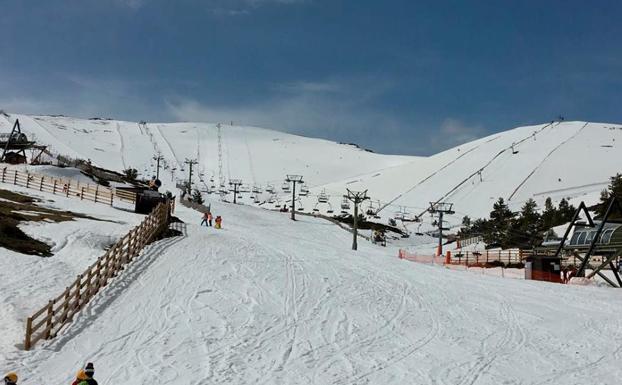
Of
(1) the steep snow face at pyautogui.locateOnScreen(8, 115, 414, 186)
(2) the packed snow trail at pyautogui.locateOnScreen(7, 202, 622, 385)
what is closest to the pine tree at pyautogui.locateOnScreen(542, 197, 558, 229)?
(2) the packed snow trail at pyautogui.locateOnScreen(7, 202, 622, 385)

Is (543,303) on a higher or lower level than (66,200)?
lower

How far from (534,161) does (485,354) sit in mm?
119738

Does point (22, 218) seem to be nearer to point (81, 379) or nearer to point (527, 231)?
point (81, 379)

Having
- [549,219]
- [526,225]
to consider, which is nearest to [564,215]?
Result: [549,219]

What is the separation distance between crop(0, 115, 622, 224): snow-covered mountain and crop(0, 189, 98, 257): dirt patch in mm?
61209

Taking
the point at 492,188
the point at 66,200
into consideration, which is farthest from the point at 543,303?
the point at 492,188

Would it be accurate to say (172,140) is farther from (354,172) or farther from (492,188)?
(492,188)

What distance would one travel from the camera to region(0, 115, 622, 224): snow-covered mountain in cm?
10669

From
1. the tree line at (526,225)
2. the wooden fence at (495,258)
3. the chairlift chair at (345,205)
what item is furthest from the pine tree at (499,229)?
the chairlift chair at (345,205)

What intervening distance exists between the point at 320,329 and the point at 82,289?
26.6ft

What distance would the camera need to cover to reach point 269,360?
1420cm

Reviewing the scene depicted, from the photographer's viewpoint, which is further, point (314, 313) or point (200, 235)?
point (200, 235)

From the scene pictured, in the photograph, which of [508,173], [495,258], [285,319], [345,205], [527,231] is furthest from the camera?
[508,173]

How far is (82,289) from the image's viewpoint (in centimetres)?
1930
